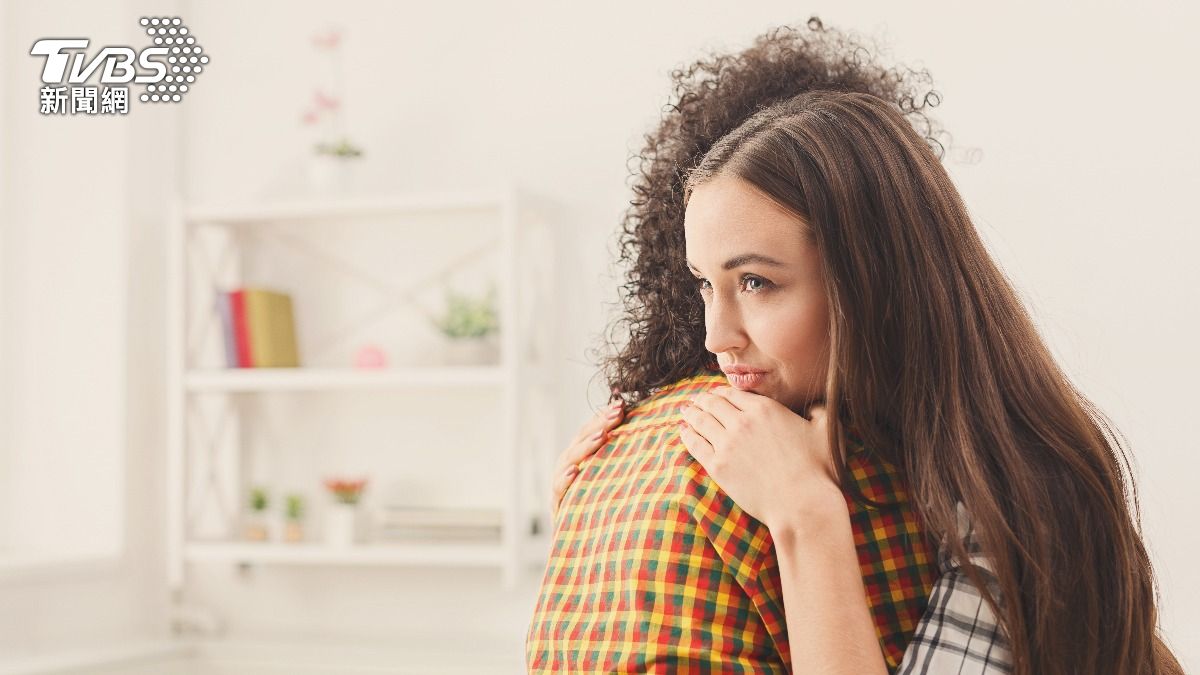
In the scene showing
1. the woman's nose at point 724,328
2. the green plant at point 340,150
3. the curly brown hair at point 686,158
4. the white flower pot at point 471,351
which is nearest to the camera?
the woman's nose at point 724,328

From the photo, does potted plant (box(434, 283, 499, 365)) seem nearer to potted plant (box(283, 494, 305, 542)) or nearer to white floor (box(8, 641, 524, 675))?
potted plant (box(283, 494, 305, 542))

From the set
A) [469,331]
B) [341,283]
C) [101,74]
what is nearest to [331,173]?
[341,283]

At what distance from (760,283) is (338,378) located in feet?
5.53

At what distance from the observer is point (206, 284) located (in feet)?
9.56

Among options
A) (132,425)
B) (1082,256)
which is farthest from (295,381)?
(1082,256)

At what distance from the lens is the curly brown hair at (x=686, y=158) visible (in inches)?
52.0

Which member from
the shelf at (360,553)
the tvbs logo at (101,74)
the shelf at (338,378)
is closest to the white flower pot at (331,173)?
the shelf at (338,378)

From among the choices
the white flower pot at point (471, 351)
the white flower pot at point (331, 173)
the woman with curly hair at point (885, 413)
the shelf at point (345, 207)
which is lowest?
the woman with curly hair at point (885, 413)

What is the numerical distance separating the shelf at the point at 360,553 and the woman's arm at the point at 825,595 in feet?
4.97

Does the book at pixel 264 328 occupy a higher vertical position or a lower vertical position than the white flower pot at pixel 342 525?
higher

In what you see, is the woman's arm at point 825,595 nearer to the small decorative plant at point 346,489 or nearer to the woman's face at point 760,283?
the woman's face at point 760,283

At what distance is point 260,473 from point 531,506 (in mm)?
719

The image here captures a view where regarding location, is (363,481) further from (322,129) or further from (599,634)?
A: (599,634)

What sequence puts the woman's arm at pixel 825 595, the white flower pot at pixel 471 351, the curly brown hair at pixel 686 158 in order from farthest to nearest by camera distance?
1. the white flower pot at pixel 471 351
2. the curly brown hair at pixel 686 158
3. the woman's arm at pixel 825 595
